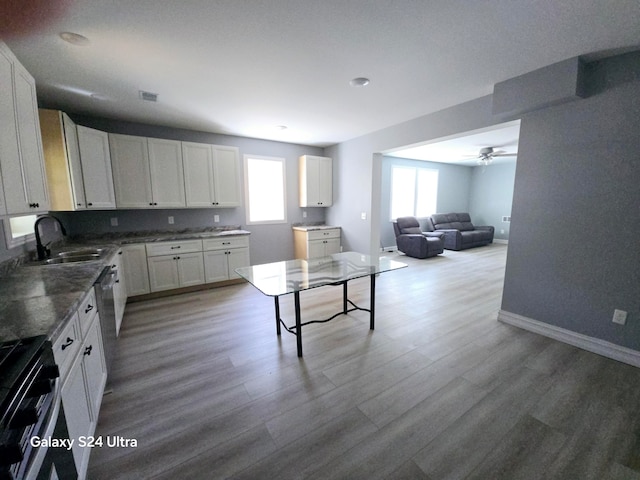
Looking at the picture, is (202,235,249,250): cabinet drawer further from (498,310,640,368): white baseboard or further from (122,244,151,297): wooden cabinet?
(498,310,640,368): white baseboard

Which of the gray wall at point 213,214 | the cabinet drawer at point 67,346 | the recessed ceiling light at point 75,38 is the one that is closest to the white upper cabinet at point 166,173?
the gray wall at point 213,214

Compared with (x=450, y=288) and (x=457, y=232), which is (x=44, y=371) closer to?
(x=450, y=288)

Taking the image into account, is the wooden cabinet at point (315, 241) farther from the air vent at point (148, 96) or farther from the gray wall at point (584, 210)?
the gray wall at point (584, 210)

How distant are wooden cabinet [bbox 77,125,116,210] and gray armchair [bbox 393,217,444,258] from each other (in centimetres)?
567

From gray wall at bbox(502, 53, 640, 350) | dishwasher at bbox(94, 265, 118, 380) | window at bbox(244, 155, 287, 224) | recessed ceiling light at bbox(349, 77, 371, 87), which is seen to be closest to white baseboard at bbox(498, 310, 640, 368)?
gray wall at bbox(502, 53, 640, 350)

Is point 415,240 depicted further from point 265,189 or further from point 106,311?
point 106,311

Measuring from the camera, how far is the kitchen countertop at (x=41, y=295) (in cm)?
109

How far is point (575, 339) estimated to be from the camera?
2.45m

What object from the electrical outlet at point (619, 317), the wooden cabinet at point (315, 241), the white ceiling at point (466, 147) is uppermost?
the white ceiling at point (466, 147)

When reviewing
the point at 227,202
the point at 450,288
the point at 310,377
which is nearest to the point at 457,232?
the point at 450,288

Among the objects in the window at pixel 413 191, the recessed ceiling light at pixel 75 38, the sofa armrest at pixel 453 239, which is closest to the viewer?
the recessed ceiling light at pixel 75 38

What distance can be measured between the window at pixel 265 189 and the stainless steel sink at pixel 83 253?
2368 mm

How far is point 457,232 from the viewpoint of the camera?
7004mm

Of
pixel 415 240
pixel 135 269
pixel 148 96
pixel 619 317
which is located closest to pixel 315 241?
pixel 415 240
